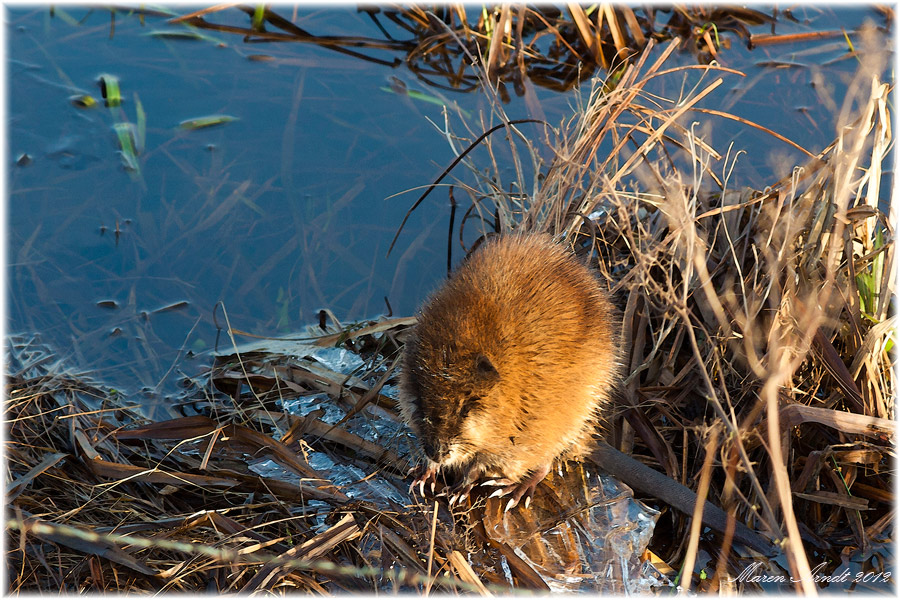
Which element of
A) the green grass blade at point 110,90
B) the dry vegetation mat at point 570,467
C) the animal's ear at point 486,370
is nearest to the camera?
the dry vegetation mat at point 570,467

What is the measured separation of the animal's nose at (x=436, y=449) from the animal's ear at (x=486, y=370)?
0.28 metres

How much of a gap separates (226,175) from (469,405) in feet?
8.36

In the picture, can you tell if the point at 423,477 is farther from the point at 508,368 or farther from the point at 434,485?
the point at 508,368

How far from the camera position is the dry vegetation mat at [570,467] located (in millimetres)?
2738

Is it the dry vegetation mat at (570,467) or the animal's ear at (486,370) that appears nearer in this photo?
the dry vegetation mat at (570,467)

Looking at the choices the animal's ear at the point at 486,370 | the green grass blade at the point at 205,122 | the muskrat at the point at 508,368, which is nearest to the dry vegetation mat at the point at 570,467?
the muskrat at the point at 508,368

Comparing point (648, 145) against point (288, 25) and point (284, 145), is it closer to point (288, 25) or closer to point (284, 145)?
point (284, 145)

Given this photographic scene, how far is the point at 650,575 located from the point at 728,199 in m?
1.91

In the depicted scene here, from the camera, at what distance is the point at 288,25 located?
573 cm

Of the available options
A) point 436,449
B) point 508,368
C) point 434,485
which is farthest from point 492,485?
point 508,368

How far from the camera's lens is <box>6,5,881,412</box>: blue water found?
4.09 metres

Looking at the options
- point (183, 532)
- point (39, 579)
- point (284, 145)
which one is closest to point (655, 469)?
point (183, 532)

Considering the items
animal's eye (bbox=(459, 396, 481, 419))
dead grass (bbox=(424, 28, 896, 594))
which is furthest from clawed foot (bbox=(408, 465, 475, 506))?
dead grass (bbox=(424, 28, 896, 594))

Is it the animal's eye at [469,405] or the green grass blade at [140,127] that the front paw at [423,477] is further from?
the green grass blade at [140,127]
